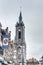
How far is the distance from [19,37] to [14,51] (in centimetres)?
5674

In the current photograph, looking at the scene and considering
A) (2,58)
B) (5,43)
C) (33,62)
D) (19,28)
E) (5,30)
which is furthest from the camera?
(33,62)

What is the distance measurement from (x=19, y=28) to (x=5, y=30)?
79.8m

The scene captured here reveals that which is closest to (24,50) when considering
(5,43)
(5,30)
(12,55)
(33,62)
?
(33,62)

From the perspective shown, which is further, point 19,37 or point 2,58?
point 19,37

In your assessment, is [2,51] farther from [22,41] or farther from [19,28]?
[19,28]

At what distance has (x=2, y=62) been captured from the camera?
88562 millimetres

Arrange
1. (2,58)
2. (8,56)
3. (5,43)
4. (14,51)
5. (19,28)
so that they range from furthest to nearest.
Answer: (19,28) → (14,51) → (8,56) → (2,58) → (5,43)

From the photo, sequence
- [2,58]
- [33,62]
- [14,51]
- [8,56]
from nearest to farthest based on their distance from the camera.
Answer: [2,58]
[8,56]
[14,51]
[33,62]

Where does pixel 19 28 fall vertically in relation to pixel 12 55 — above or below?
above

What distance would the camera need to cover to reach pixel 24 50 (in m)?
155

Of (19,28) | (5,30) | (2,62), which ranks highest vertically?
(19,28)

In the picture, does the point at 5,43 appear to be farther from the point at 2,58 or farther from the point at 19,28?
the point at 19,28

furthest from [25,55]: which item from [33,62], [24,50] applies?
[33,62]

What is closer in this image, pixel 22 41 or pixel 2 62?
pixel 2 62
